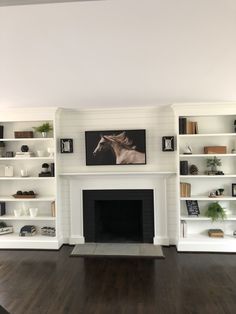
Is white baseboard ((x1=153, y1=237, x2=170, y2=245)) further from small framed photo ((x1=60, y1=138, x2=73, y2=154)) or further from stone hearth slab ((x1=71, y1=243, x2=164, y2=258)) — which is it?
small framed photo ((x1=60, y1=138, x2=73, y2=154))

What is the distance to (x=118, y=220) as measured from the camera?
5426 millimetres

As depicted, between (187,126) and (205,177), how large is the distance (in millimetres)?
929

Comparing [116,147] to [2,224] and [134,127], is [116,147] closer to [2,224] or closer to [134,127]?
[134,127]

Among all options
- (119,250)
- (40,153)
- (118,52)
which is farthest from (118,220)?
(118,52)

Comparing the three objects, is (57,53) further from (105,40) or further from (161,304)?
(161,304)

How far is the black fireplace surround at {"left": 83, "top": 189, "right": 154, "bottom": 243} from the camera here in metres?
5.17

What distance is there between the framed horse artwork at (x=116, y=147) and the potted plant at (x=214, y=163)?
110cm

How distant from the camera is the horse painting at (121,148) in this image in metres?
5.09

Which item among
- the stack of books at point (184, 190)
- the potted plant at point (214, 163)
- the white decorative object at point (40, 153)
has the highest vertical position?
the white decorative object at point (40, 153)

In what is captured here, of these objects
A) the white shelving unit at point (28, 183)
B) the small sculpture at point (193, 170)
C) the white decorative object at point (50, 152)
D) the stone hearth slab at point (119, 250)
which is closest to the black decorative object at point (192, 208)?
the small sculpture at point (193, 170)

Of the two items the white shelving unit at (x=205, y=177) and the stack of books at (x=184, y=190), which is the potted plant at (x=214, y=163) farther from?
the stack of books at (x=184, y=190)

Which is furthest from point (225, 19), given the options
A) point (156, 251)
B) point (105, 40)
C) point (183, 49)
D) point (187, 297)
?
point (156, 251)

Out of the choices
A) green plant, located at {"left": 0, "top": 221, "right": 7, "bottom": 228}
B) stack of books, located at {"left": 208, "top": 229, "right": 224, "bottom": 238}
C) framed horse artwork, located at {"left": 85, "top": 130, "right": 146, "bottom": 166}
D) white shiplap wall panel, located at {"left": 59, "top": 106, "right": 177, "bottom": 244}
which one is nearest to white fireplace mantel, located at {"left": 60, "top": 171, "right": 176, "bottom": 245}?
white shiplap wall panel, located at {"left": 59, "top": 106, "right": 177, "bottom": 244}

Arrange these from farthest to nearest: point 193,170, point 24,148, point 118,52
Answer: point 24,148, point 193,170, point 118,52
